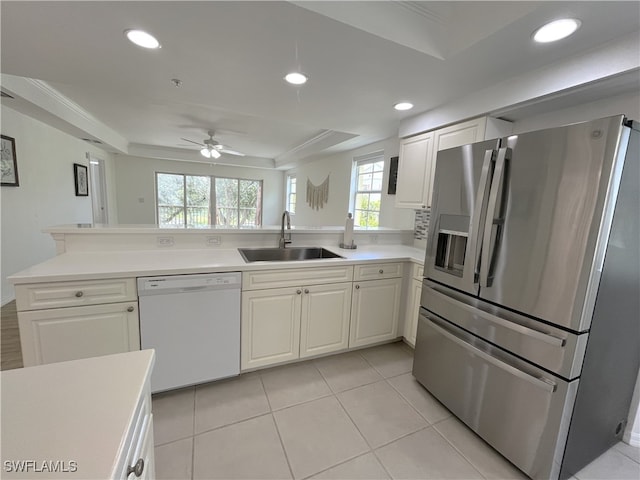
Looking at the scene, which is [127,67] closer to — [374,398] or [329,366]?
[329,366]

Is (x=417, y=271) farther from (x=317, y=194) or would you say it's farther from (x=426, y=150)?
(x=317, y=194)

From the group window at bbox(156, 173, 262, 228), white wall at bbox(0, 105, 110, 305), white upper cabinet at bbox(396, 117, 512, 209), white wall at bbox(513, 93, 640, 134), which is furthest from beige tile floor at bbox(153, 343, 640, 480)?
window at bbox(156, 173, 262, 228)

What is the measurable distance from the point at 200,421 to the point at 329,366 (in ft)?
3.37

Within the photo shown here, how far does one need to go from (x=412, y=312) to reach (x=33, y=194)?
4.78 metres

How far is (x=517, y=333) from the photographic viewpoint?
1.41m

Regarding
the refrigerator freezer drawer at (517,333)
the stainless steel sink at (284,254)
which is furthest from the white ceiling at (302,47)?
the refrigerator freezer drawer at (517,333)

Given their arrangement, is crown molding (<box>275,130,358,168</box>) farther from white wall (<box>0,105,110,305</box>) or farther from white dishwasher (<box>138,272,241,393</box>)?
white wall (<box>0,105,110,305</box>)

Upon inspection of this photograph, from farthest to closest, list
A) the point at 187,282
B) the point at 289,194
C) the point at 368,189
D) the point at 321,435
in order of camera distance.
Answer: the point at 289,194, the point at 368,189, the point at 187,282, the point at 321,435

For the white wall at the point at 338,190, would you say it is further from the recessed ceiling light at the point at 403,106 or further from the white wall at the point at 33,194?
the white wall at the point at 33,194

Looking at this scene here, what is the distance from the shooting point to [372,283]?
7.89 ft

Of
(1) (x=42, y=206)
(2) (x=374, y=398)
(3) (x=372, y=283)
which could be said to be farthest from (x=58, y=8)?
(1) (x=42, y=206)

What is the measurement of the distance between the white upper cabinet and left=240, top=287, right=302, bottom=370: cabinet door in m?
1.50

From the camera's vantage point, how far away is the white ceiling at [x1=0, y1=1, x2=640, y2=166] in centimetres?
133

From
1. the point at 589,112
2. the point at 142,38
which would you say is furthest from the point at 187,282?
the point at 589,112
